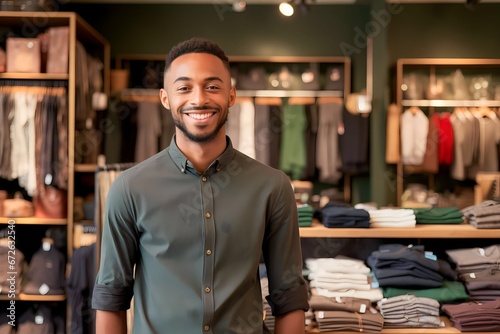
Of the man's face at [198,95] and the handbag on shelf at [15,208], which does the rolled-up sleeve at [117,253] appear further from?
the handbag on shelf at [15,208]

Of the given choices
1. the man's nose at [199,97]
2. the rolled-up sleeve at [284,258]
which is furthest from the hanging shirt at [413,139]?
the man's nose at [199,97]

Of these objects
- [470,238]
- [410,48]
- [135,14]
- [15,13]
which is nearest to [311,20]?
[410,48]

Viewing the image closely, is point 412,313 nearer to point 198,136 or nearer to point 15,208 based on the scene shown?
point 198,136

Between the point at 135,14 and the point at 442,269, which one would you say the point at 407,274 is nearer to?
the point at 442,269

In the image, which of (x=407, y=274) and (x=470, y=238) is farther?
(x=470, y=238)

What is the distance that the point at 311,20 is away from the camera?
19.2ft

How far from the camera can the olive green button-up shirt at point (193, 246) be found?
1.46 meters

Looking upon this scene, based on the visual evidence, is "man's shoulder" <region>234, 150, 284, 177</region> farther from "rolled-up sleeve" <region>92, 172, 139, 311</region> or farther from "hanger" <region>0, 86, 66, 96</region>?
"hanger" <region>0, 86, 66, 96</region>

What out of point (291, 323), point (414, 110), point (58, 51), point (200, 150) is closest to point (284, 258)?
point (291, 323)

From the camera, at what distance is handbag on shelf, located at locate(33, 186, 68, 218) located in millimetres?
3877

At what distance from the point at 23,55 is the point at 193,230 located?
301 centimetres

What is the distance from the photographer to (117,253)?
58.3 inches

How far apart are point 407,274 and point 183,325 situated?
130 centimetres

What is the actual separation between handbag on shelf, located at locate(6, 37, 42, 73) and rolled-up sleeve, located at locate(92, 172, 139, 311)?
2.79 metres
